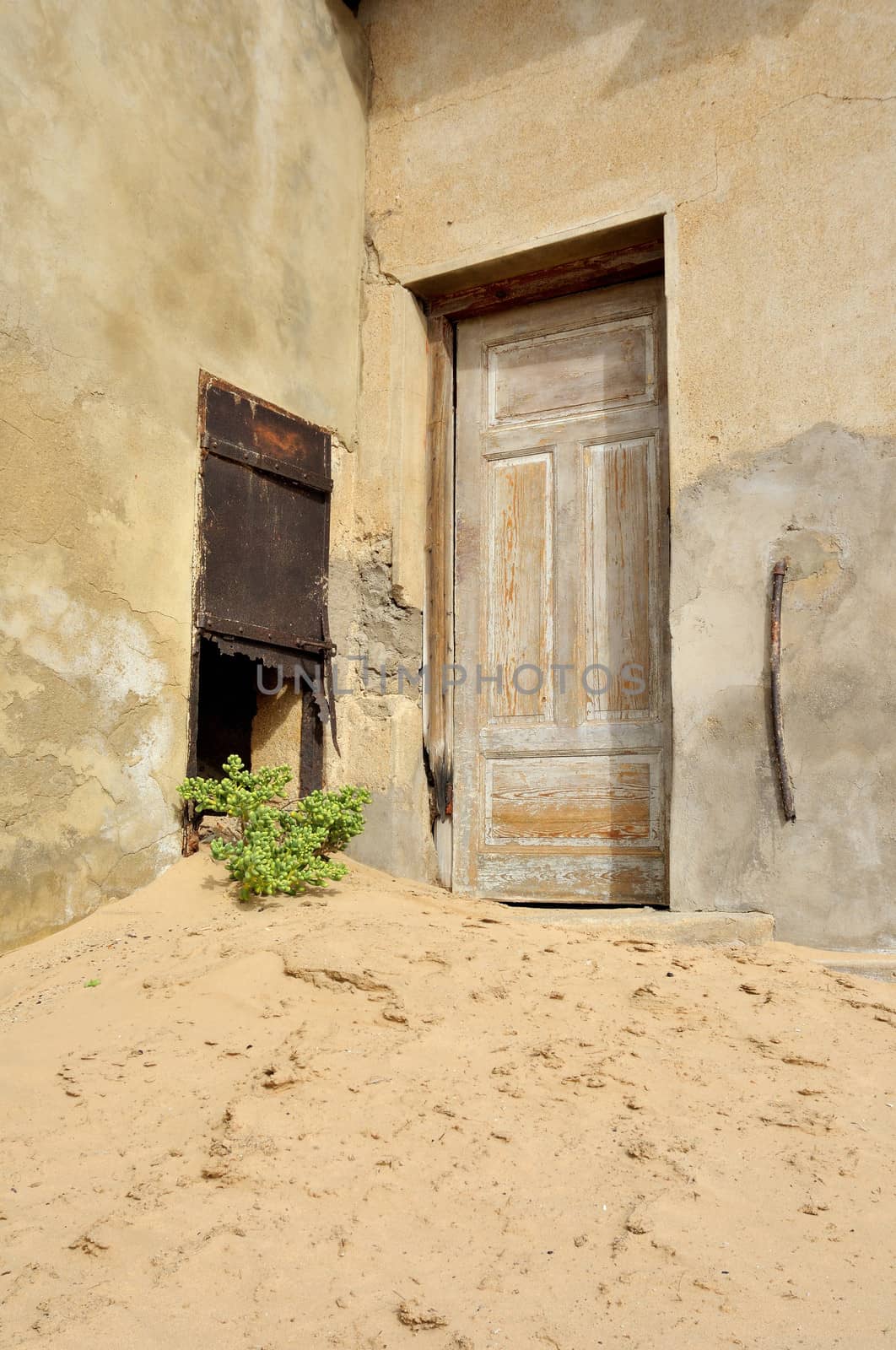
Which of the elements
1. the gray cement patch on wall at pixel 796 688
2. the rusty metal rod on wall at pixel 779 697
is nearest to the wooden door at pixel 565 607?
the gray cement patch on wall at pixel 796 688

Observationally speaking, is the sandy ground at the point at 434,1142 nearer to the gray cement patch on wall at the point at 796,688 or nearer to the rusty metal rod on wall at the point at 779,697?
the gray cement patch on wall at the point at 796,688

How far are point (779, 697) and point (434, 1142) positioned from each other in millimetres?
2155

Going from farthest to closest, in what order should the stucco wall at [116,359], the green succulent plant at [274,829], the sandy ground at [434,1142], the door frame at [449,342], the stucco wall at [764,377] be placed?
the door frame at [449,342], the stucco wall at [764,377], the green succulent plant at [274,829], the stucco wall at [116,359], the sandy ground at [434,1142]

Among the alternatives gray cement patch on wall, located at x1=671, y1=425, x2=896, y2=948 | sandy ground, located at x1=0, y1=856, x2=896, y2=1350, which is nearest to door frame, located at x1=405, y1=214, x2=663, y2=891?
gray cement patch on wall, located at x1=671, y1=425, x2=896, y2=948

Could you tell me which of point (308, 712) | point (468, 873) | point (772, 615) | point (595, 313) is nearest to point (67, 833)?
point (308, 712)

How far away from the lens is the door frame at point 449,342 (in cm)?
455

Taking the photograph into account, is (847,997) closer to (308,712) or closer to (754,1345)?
(754,1345)

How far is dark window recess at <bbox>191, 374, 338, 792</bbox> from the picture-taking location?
13.2 feet

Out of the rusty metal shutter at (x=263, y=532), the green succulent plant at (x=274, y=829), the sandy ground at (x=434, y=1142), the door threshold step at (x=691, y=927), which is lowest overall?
the sandy ground at (x=434, y=1142)

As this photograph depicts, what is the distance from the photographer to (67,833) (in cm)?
338

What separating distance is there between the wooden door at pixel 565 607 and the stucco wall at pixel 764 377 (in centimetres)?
41

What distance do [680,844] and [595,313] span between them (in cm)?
238

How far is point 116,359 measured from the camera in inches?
145

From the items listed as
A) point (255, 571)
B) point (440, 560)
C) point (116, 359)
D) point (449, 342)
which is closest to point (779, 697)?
point (440, 560)
